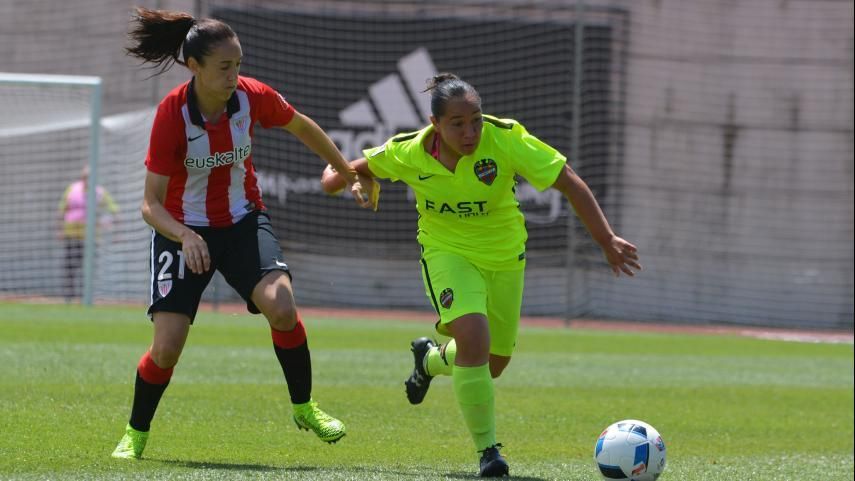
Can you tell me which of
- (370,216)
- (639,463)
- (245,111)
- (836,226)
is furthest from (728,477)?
(836,226)

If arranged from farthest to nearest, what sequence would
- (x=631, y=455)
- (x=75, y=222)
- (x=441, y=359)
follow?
(x=75, y=222) < (x=441, y=359) < (x=631, y=455)

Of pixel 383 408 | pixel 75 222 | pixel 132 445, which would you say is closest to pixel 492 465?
pixel 132 445

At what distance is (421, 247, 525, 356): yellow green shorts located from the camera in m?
6.02

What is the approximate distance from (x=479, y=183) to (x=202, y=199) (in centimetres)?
139

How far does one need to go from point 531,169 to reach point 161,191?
1.79 m

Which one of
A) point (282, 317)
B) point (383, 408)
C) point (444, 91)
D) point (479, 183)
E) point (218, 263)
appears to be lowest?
point (383, 408)

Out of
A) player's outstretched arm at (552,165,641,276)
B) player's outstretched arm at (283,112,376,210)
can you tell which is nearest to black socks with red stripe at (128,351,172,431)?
player's outstretched arm at (283,112,376,210)

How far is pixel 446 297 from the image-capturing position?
6051 mm

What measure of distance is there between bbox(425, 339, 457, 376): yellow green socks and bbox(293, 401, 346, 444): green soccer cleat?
3.43 ft

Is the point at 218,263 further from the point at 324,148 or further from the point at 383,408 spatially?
the point at 383,408

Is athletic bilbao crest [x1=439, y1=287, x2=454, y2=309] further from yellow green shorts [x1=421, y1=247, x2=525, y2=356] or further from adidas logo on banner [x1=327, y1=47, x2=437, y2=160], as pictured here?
adidas logo on banner [x1=327, y1=47, x2=437, y2=160]

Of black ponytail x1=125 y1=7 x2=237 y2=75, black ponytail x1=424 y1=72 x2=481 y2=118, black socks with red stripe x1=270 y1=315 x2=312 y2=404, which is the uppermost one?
black ponytail x1=125 y1=7 x2=237 y2=75

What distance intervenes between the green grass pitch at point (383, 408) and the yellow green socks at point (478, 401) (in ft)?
0.82

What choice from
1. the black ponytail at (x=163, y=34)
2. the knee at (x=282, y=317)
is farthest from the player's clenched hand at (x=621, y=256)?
the black ponytail at (x=163, y=34)
